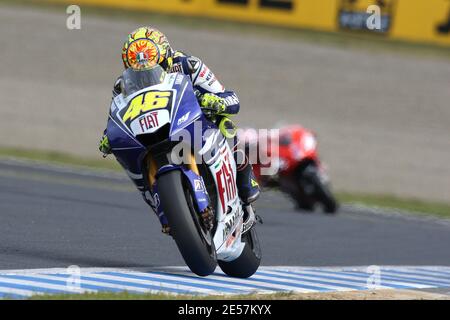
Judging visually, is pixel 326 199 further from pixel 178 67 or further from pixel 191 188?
pixel 191 188

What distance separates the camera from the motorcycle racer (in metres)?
7.59

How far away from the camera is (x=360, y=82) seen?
2381 centimetres

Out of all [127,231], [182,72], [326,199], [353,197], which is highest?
[182,72]

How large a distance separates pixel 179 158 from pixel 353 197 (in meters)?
12.1

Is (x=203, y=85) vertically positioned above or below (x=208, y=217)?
above

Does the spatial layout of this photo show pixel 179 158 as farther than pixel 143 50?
No

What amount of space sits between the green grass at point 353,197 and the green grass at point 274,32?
12.9ft

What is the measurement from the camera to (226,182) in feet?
25.7

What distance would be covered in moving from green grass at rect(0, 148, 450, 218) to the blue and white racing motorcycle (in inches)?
376

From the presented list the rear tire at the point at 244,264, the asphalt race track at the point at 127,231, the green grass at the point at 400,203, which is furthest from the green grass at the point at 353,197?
the rear tire at the point at 244,264

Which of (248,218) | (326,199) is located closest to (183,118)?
(248,218)

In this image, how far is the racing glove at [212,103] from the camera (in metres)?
7.82

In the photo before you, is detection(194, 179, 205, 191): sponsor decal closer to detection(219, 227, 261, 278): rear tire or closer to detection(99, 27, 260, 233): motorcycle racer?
detection(99, 27, 260, 233): motorcycle racer

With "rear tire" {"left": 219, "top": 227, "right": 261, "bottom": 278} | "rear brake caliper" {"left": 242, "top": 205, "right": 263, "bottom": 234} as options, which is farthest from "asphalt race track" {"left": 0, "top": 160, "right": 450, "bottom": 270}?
"rear brake caliper" {"left": 242, "top": 205, "right": 263, "bottom": 234}
